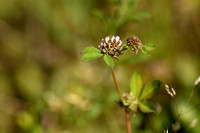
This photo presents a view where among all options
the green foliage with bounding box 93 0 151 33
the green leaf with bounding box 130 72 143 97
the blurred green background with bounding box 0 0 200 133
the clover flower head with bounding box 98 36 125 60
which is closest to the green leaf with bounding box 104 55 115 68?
the clover flower head with bounding box 98 36 125 60

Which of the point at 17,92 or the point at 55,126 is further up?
the point at 17,92

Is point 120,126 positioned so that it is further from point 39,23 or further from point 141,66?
point 39,23

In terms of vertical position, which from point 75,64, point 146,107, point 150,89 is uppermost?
point 75,64

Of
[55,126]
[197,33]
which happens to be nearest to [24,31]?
[55,126]

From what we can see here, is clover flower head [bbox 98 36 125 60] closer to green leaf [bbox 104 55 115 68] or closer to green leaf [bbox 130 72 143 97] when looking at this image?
green leaf [bbox 104 55 115 68]

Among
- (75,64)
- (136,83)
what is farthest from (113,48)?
(75,64)

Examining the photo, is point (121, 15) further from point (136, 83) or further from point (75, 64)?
point (75, 64)
